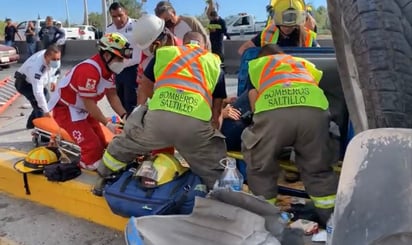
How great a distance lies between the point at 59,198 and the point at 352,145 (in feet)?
10.7

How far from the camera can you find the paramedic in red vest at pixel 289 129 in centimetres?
321

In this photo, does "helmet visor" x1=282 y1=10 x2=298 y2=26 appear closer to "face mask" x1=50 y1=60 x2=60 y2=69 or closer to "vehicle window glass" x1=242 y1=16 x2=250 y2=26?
"face mask" x1=50 y1=60 x2=60 y2=69

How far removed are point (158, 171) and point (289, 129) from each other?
0.97m

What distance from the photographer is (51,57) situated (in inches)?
262

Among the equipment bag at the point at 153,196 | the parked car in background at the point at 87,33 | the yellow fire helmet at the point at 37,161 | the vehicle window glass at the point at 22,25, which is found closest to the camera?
the equipment bag at the point at 153,196

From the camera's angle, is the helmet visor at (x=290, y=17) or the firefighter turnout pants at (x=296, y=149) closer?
the firefighter turnout pants at (x=296, y=149)

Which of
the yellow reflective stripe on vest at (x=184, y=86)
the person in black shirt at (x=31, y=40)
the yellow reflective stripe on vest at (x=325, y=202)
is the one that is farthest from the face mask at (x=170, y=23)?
the person in black shirt at (x=31, y=40)

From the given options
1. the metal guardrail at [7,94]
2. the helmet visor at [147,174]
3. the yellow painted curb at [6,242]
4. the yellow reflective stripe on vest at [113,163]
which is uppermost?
the helmet visor at [147,174]

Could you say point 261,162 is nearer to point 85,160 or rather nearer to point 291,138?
point 291,138

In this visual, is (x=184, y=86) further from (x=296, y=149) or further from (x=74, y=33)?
(x=74, y=33)

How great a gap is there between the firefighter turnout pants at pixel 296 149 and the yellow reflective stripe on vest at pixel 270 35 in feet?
5.68

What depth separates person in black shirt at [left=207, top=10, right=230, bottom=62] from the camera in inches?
485

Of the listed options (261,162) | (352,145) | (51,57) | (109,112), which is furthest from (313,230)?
(109,112)

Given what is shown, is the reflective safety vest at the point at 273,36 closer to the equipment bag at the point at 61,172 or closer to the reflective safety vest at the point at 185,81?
the reflective safety vest at the point at 185,81
